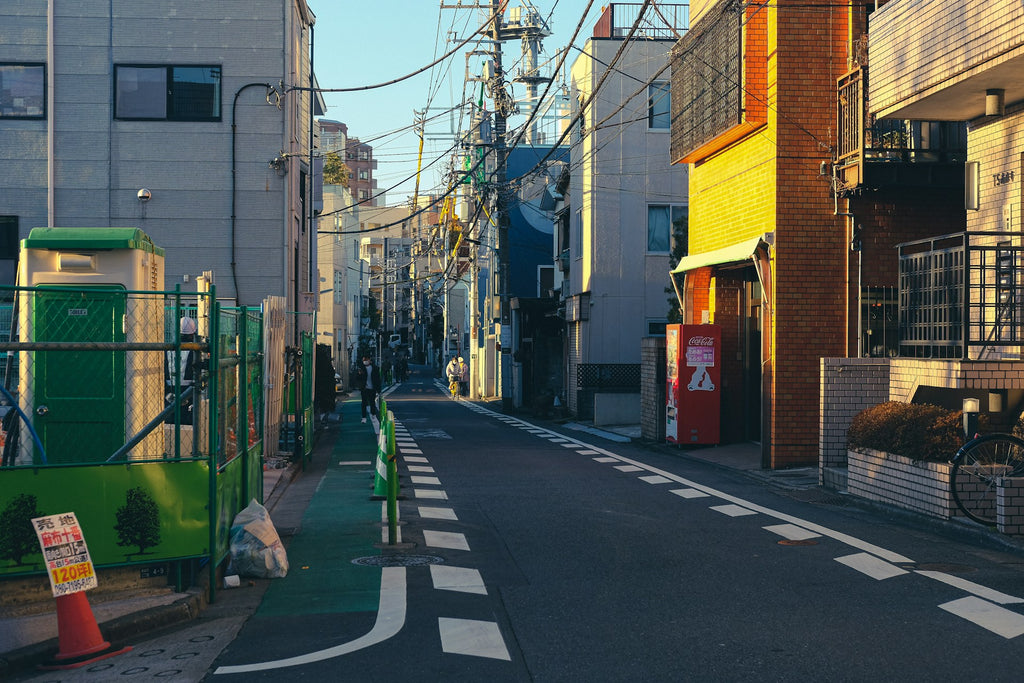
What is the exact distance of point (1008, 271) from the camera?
1223 centimetres

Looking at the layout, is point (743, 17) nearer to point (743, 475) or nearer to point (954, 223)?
point (954, 223)

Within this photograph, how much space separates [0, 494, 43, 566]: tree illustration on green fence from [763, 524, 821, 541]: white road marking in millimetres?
6858

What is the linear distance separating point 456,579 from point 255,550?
1.68 metres

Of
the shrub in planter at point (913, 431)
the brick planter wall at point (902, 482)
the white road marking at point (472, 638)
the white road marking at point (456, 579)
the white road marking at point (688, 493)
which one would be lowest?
the white road marking at point (688, 493)

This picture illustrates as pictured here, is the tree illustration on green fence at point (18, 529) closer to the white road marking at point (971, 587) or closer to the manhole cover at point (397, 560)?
the manhole cover at point (397, 560)

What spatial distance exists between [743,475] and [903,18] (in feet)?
22.6

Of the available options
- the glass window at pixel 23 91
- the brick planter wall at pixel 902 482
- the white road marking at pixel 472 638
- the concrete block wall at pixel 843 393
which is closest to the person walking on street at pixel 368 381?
the glass window at pixel 23 91

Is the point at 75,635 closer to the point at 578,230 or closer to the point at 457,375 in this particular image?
the point at 578,230

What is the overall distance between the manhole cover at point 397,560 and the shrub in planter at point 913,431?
220 inches

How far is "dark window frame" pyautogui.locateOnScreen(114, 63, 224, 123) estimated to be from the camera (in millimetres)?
21984

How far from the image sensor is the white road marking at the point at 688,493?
13797 millimetres

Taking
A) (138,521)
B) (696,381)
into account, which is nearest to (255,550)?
(138,521)

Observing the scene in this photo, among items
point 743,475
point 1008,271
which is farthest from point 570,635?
point 743,475

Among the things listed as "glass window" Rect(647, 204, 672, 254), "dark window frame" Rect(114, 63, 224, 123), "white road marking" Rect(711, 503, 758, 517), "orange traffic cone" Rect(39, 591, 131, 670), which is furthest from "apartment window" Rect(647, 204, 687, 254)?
"orange traffic cone" Rect(39, 591, 131, 670)
